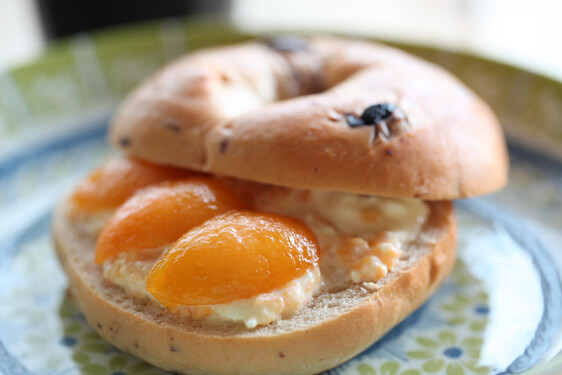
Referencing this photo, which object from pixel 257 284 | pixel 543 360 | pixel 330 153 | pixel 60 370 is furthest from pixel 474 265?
pixel 60 370

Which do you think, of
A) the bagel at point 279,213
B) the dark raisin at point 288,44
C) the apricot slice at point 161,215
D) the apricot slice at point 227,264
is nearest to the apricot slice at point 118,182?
the bagel at point 279,213

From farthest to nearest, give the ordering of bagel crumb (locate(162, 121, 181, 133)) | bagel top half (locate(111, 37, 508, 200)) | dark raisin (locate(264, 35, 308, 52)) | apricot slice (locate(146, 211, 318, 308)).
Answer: dark raisin (locate(264, 35, 308, 52)), bagel crumb (locate(162, 121, 181, 133)), bagel top half (locate(111, 37, 508, 200)), apricot slice (locate(146, 211, 318, 308))

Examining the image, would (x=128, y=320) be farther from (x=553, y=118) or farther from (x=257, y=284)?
(x=553, y=118)

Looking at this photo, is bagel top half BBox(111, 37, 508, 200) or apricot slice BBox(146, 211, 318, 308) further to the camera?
bagel top half BBox(111, 37, 508, 200)

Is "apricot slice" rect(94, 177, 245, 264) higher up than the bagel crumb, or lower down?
lower down

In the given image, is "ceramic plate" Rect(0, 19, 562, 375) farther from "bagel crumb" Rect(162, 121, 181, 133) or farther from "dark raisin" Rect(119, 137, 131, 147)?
"bagel crumb" Rect(162, 121, 181, 133)

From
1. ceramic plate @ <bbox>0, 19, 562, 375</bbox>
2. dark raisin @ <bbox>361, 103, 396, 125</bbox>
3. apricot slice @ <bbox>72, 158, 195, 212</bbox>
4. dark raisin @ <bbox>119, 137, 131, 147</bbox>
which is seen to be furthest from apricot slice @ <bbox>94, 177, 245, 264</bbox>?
dark raisin @ <bbox>361, 103, 396, 125</bbox>

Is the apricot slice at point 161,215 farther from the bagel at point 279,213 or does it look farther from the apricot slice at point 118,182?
the apricot slice at point 118,182

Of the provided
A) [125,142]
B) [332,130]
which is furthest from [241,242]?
[125,142]
